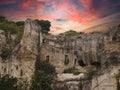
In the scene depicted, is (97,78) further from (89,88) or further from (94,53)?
(94,53)

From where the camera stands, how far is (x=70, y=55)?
154ft

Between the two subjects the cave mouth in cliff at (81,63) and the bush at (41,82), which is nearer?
the bush at (41,82)

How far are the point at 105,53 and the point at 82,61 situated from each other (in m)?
5.66

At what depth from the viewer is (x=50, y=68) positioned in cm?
4278

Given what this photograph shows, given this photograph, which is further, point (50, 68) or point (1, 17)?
point (1, 17)

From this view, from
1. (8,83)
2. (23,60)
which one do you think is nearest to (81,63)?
(23,60)

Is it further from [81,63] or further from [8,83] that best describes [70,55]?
[8,83]

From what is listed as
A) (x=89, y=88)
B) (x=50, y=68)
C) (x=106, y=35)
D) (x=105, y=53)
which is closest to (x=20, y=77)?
(x=50, y=68)

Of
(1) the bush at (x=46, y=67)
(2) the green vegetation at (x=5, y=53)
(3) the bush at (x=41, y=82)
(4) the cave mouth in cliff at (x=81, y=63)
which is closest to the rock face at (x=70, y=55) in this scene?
(4) the cave mouth in cliff at (x=81, y=63)

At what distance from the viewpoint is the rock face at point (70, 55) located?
1437 inches

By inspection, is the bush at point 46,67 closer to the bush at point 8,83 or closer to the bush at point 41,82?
the bush at point 41,82

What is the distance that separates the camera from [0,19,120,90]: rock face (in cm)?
3650

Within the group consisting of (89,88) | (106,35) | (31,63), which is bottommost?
(89,88)

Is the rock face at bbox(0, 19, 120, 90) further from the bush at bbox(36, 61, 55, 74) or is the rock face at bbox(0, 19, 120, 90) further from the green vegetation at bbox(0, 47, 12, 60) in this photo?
the bush at bbox(36, 61, 55, 74)
